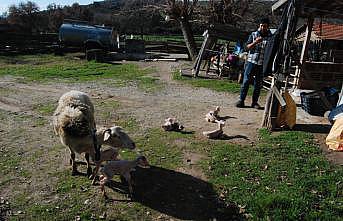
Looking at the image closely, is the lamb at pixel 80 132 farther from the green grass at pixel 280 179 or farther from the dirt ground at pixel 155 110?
the green grass at pixel 280 179

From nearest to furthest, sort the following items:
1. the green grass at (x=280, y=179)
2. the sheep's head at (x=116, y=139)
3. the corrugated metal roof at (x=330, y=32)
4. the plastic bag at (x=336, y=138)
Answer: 1. the green grass at (x=280, y=179)
2. the sheep's head at (x=116, y=139)
3. the plastic bag at (x=336, y=138)
4. the corrugated metal roof at (x=330, y=32)

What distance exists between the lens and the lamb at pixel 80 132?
6.23 metres

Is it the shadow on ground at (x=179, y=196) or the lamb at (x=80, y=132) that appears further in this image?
the lamb at (x=80, y=132)

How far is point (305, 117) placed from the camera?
10211 mm

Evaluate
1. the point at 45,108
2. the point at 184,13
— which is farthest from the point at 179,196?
the point at 184,13

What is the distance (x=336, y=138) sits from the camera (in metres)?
7.92

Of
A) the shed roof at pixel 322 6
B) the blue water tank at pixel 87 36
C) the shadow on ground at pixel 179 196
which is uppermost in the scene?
the shed roof at pixel 322 6


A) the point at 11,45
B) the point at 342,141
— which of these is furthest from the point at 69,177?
the point at 11,45

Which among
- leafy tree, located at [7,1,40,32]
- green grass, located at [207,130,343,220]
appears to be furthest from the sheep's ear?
leafy tree, located at [7,1,40,32]

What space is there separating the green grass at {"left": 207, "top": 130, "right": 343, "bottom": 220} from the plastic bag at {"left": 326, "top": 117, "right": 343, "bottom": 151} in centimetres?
33

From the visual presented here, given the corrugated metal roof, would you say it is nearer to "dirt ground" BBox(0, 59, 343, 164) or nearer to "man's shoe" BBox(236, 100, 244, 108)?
"dirt ground" BBox(0, 59, 343, 164)

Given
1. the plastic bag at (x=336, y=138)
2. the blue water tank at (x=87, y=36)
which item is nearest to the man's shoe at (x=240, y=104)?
the plastic bag at (x=336, y=138)

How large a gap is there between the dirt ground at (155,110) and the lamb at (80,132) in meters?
1.03

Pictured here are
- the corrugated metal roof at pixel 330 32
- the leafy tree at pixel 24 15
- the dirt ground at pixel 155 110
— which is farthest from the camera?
the leafy tree at pixel 24 15
